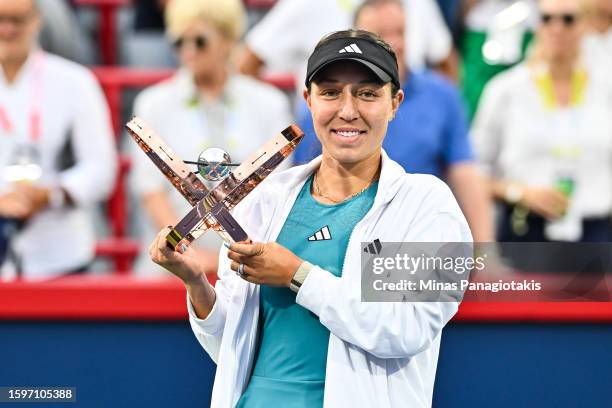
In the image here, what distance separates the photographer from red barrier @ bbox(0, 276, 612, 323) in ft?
9.91

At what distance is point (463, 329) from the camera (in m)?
3.07

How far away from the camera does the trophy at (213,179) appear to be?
215cm

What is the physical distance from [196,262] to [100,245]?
245 centimetres

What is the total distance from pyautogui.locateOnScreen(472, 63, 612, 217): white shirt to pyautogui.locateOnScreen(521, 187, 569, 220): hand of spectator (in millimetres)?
33

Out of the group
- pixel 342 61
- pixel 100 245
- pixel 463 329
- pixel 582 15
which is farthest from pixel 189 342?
pixel 582 15

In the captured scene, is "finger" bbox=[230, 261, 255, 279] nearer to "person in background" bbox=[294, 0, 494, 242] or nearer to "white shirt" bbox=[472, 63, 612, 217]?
"person in background" bbox=[294, 0, 494, 242]

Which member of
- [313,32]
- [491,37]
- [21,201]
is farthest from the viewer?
[491,37]

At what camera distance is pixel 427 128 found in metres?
3.82

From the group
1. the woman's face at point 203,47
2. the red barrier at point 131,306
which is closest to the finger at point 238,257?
the red barrier at point 131,306

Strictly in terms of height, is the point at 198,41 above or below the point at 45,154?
above

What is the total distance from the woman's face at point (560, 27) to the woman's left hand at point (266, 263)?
2.48m

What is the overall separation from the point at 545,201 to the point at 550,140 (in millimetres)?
239

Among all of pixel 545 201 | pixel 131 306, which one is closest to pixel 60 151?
pixel 131 306

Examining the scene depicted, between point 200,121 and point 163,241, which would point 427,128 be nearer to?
point 200,121
